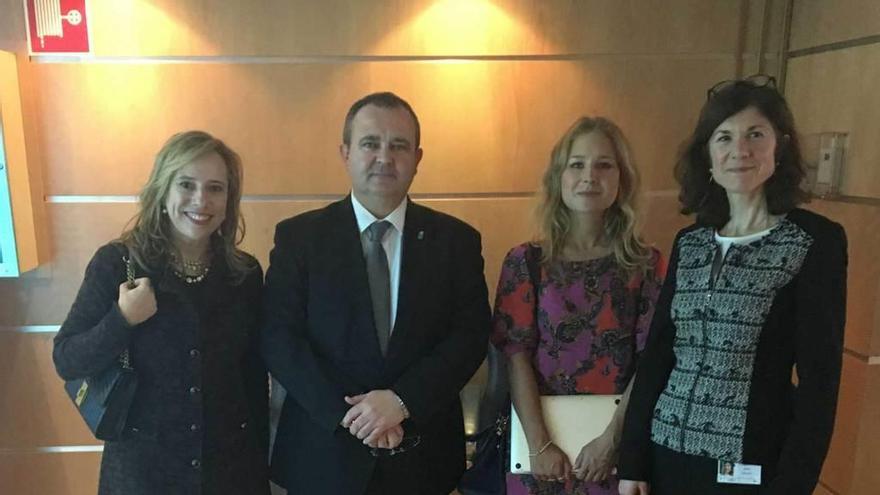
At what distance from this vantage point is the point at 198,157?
5.66 feet

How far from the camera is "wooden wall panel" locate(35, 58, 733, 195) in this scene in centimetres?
261

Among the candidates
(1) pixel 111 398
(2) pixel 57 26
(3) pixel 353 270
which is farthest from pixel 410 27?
(1) pixel 111 398

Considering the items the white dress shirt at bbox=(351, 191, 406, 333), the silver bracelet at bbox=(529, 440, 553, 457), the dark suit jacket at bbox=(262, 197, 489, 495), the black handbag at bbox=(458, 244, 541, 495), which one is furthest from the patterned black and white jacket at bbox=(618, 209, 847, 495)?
the white dress shirt at bbox=(351, 191, 406, 333)

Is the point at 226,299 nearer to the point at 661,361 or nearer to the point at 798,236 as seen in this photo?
the point at 661,361

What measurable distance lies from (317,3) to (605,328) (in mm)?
1785

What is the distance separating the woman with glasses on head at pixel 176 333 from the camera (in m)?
1.68

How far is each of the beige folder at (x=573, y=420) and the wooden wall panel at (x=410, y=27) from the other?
1548 mm

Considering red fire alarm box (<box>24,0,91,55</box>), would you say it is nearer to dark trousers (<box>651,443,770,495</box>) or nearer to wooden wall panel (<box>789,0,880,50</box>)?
dark trousers (<box>651,443,770,495</box>)

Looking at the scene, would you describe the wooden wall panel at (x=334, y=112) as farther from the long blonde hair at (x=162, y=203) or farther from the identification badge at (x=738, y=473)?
the identification badge at (x=738, y=473)

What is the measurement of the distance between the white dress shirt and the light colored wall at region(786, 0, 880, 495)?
64.4 inches

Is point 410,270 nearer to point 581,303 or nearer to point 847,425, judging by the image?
point 581,303

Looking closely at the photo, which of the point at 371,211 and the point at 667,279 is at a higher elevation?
the point at 371,211

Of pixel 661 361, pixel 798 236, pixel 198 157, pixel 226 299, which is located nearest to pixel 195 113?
pixel 198 157

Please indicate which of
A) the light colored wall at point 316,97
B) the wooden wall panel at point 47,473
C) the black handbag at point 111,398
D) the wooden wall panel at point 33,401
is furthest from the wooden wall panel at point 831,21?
the wooden wall panel at point 47,473
